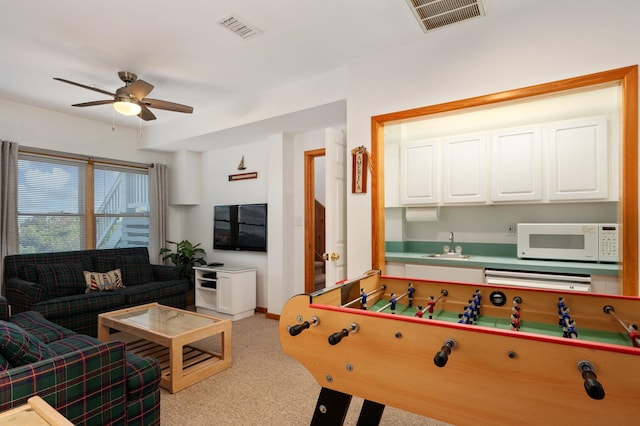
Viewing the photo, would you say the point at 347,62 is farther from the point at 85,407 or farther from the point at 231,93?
the point at 85,407

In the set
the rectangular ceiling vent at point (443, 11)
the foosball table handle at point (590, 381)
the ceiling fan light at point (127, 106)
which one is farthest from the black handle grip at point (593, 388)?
the ceiling fan light at point (127, 106)

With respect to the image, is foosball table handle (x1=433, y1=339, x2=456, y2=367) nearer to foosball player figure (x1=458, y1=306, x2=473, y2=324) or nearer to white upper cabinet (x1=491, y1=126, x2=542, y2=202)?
foosball player figure (x1=458, y1=306, x2=473, y2=324)

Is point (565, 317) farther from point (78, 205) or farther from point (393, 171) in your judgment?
point (78, 205)

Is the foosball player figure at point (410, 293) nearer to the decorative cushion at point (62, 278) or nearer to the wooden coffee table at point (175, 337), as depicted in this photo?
the wooden coffee table at point (175, 337)

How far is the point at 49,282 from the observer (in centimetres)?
368

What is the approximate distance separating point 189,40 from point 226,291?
297cm

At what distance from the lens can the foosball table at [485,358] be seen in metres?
0.93

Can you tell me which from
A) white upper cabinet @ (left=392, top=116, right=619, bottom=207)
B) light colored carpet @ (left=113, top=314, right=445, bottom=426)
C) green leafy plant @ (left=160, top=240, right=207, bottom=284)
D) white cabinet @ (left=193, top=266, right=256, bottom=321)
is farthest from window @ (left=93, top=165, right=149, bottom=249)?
white upper cabinet @ (left=392, top=116, right=619, bottom=207)

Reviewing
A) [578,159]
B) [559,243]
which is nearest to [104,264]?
[559,243]

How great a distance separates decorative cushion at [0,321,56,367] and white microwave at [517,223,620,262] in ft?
11.1

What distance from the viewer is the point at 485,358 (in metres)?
1.06

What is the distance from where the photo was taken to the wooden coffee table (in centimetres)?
254

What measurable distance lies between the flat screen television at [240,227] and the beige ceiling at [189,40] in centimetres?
170

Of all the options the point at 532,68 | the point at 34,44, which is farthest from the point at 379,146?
the point at 34,44
